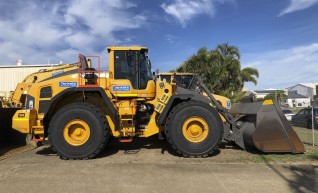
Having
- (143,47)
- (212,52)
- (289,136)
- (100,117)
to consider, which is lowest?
(289,136)

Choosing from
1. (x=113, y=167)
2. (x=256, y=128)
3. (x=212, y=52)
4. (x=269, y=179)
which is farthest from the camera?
(x=212, y=52)

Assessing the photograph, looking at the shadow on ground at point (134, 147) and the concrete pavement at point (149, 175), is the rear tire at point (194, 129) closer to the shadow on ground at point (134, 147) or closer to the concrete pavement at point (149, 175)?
the concrete pavement at point (149, 175)

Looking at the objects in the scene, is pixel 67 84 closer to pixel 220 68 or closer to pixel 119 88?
pixel 119 88

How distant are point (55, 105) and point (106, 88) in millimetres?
1612

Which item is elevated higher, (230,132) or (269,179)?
(230,132)

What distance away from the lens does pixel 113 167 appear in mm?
7859

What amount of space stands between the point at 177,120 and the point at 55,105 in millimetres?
3660

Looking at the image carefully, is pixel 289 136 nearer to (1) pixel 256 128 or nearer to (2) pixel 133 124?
(1) pixel 256 128

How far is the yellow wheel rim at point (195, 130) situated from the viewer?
29.8 ft

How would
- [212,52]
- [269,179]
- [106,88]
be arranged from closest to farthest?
1. [269,179]
2. [106,88]
3. [212,52]

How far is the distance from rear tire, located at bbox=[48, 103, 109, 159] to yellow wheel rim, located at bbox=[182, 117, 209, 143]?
227cm

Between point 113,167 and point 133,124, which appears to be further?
point 133,124

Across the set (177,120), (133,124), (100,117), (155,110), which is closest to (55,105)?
(100,117)

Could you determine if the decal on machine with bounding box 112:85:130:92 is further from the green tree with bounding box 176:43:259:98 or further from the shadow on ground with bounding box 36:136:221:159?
the green tree with bounding box 176:43:259:98
